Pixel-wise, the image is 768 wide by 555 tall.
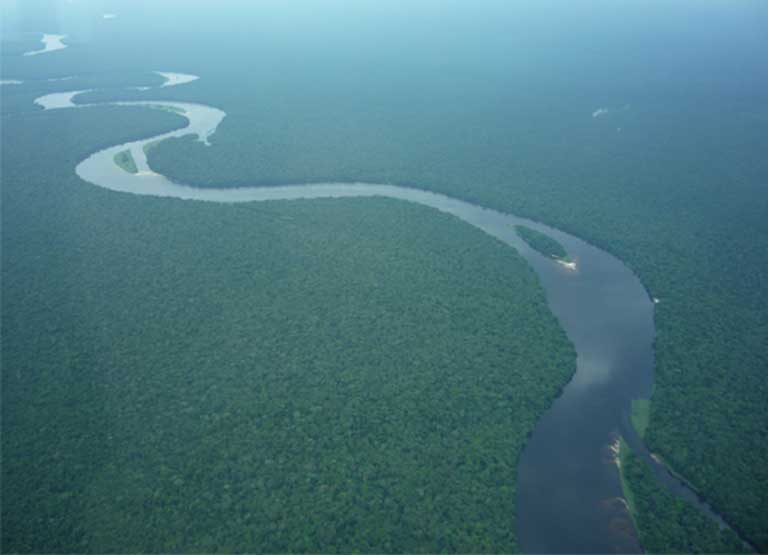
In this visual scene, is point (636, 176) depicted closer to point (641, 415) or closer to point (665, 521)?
point (641, 415)

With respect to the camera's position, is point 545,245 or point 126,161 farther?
point 126,161

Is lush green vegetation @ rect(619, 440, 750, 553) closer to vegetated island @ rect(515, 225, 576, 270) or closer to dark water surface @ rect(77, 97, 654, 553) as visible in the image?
dark water surface @ rect(77, 97, 654, 553)

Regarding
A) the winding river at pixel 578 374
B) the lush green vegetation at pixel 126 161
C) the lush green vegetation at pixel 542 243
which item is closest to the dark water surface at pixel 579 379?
the winding river at pixel 578 374

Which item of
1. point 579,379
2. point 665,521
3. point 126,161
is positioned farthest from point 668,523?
point 126,161

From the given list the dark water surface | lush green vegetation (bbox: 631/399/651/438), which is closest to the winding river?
the dark water surface

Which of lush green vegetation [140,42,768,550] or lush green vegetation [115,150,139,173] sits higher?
lush green vegetation [140,42,768,550]

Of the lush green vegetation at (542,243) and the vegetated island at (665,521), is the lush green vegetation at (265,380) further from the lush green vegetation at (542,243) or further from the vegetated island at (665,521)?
the vegetated island at (665,521)

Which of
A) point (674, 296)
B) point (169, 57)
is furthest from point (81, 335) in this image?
point (169, 57)
